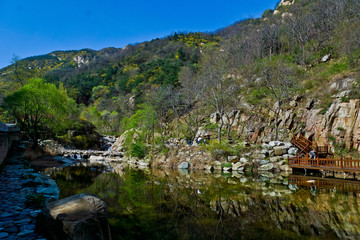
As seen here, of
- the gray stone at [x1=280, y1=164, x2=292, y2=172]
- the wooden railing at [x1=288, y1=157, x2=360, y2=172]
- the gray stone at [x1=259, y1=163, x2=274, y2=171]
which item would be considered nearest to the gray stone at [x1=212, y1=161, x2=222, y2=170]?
the gray stone at [x1=259, y1=163, x2=274, y2=171]

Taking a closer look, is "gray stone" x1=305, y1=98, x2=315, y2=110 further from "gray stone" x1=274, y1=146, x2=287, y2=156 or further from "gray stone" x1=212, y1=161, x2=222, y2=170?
"gray stone" x1=212, y1=161, x2=222, y2=170

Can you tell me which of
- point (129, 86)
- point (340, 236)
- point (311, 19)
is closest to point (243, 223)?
point (340, 236)

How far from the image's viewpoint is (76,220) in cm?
345

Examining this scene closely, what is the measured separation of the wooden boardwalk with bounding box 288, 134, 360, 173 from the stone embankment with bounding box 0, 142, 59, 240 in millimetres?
14370

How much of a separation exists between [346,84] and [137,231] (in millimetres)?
20567

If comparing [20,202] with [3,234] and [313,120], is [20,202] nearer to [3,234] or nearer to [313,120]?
[3,234]

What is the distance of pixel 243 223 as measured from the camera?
5.57 metres

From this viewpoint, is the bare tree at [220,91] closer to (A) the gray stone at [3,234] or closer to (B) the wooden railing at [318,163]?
(B) the wooden railing at [318,163]

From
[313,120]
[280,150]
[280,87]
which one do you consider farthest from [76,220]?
[280,87]

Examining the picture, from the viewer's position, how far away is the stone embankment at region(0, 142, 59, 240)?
13.2 feet

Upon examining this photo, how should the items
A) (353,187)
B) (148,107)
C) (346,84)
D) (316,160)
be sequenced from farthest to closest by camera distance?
(148,107), (346,84), (316,160), (353,187)

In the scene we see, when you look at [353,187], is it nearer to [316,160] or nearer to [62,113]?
[316,160]

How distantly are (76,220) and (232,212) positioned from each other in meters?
4.68

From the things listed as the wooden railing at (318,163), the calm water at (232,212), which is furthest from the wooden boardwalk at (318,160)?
the calm water at (232,212)
